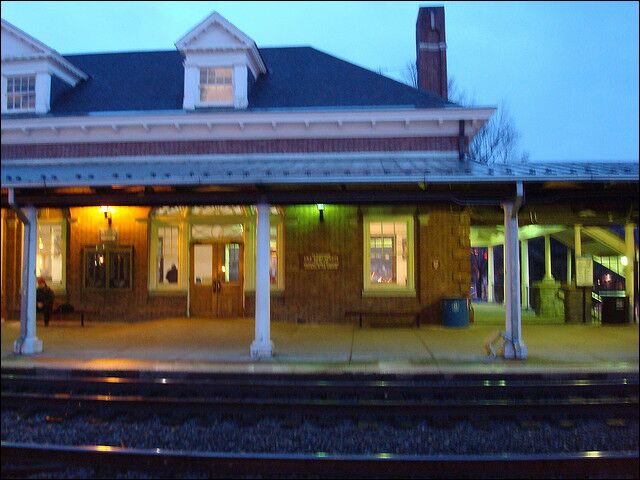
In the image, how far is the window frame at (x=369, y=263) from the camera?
12.8 m

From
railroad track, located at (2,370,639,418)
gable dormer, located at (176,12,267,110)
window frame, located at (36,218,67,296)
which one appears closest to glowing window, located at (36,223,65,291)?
window frame, located at (36,218,67,296)

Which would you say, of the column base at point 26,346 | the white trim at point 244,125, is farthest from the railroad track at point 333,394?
the white trim at point 244,125

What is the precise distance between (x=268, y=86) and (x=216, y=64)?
1507 mm

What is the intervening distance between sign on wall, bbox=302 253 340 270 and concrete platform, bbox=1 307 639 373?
57.7 inches

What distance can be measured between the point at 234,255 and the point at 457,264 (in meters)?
5.73

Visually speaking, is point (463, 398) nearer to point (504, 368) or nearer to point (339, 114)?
point (504, 368)

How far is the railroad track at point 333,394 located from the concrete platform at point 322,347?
9.9 inches

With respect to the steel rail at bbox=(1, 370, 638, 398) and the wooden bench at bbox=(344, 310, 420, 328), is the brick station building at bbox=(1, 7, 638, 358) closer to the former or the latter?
the wooden bench at bbox=(344, 310, 420, 328)

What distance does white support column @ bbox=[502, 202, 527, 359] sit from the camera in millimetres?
8938

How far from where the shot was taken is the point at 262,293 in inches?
371

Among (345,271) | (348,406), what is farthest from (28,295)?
(345,271)

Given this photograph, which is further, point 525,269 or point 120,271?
point 525,269

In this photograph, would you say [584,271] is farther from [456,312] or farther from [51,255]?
[51,255]

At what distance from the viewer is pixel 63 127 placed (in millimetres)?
12727
